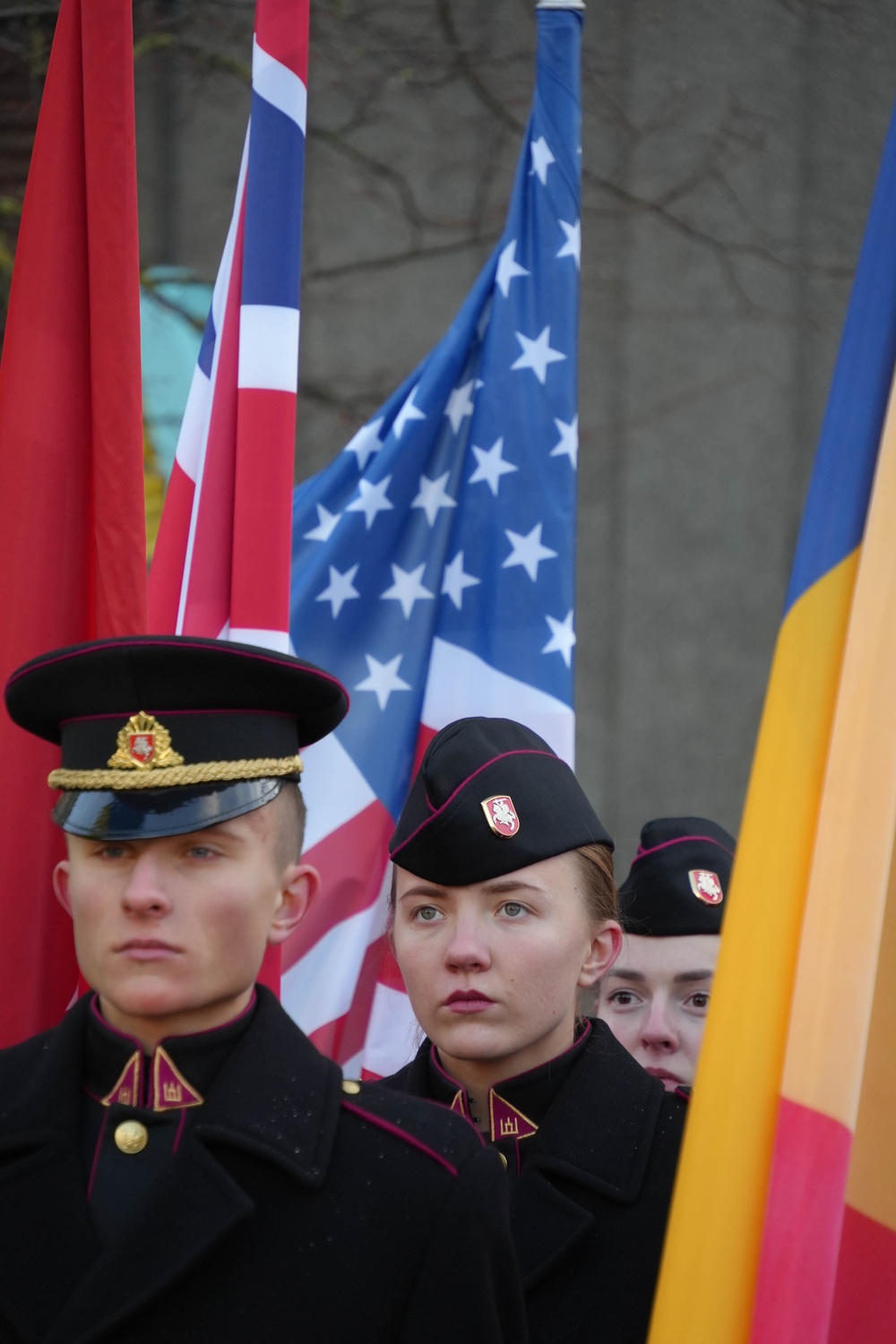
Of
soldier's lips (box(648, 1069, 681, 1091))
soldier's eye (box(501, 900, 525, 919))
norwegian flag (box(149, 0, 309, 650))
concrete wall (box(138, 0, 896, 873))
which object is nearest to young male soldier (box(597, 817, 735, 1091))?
soldier's lips (box(648, 1069, 681, 1091))

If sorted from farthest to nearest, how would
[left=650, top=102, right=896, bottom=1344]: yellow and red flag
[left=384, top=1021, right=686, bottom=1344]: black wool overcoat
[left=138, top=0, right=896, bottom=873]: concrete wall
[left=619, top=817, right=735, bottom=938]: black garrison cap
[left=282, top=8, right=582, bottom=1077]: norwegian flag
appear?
[left=138, top=0, right=896, bottom=873]: concrete wall → [left=282, top=8, right=582, bottom=1077]: norwegian flag → [left=619, top=817, right=735, bottom=938]: black garrison cap → [left=384, top=1021, right=686, bottom=1344]: black wool overcoat → [left=650, top=102, right=896, bottom=1344]: yellow and red flag

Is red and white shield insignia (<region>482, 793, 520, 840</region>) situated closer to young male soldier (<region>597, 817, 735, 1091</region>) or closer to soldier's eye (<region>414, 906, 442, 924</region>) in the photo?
soldier's eye (<region>414, 906, 442, 924</region>)

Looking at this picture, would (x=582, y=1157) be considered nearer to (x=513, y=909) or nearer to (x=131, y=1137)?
(x=513, y=909)

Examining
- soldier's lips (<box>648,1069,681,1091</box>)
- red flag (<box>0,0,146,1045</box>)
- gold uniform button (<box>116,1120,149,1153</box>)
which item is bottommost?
soldier's lips (<box>648,1069,681,1091</box>)

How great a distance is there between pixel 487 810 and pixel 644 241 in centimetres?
439

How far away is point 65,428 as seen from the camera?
233 cm

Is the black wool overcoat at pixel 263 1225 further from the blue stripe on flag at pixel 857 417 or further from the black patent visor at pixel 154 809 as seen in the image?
the blue stripe on flag at pixel 857 417

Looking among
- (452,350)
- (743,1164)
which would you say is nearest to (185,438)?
(452,350)

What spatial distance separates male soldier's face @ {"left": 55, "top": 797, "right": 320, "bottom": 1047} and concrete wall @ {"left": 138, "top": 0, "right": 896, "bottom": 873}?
4.38 metres

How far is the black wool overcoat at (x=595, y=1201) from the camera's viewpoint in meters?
2.04

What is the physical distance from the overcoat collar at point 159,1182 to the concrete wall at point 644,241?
14.3 feet

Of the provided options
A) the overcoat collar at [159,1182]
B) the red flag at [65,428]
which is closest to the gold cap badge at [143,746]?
the overcoat collar at [159,1182]

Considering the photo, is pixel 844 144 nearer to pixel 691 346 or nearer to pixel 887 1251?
pixel 691 346

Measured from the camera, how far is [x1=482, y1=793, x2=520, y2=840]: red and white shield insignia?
7.12ft
